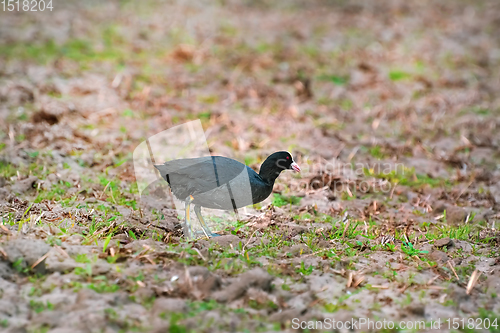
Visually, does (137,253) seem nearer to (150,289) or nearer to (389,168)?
(150,289)

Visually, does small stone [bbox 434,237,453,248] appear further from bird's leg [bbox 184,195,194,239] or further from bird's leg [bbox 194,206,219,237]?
bird's leg [bbox 184,195,194,239]

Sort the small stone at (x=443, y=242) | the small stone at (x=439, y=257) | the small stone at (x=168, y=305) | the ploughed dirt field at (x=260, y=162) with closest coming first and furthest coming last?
the small stone at (x=168, y=305), the ploughed dirt field at (x=260, y=162), the small stone at (x=439, y=257), the small stone at (x=443, y=242)

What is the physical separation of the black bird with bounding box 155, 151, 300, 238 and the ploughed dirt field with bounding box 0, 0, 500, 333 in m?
0.35

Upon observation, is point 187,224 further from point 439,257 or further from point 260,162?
point 439,257

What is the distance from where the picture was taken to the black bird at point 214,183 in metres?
4.91

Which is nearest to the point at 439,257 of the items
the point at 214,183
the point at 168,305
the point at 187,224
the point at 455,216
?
the point at 455,216

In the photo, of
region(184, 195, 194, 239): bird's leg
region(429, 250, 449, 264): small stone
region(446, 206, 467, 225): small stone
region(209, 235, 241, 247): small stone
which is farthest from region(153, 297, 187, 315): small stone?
region(446, 206, 467, 225): small stone

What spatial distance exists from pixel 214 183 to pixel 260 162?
7.17 feet

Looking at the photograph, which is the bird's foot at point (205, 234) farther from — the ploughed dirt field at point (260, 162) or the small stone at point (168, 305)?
the small stone at point (168, 305)

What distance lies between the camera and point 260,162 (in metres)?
7.00

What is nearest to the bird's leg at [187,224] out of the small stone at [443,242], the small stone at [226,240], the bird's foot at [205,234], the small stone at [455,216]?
the bird's foot at [205,234]

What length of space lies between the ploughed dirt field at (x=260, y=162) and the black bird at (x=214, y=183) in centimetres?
35

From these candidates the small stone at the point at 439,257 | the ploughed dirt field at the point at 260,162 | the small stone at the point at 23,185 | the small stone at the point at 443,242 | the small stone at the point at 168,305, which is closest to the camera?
the small stone at the point at 168,305

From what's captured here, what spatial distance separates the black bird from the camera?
16.1 ft
